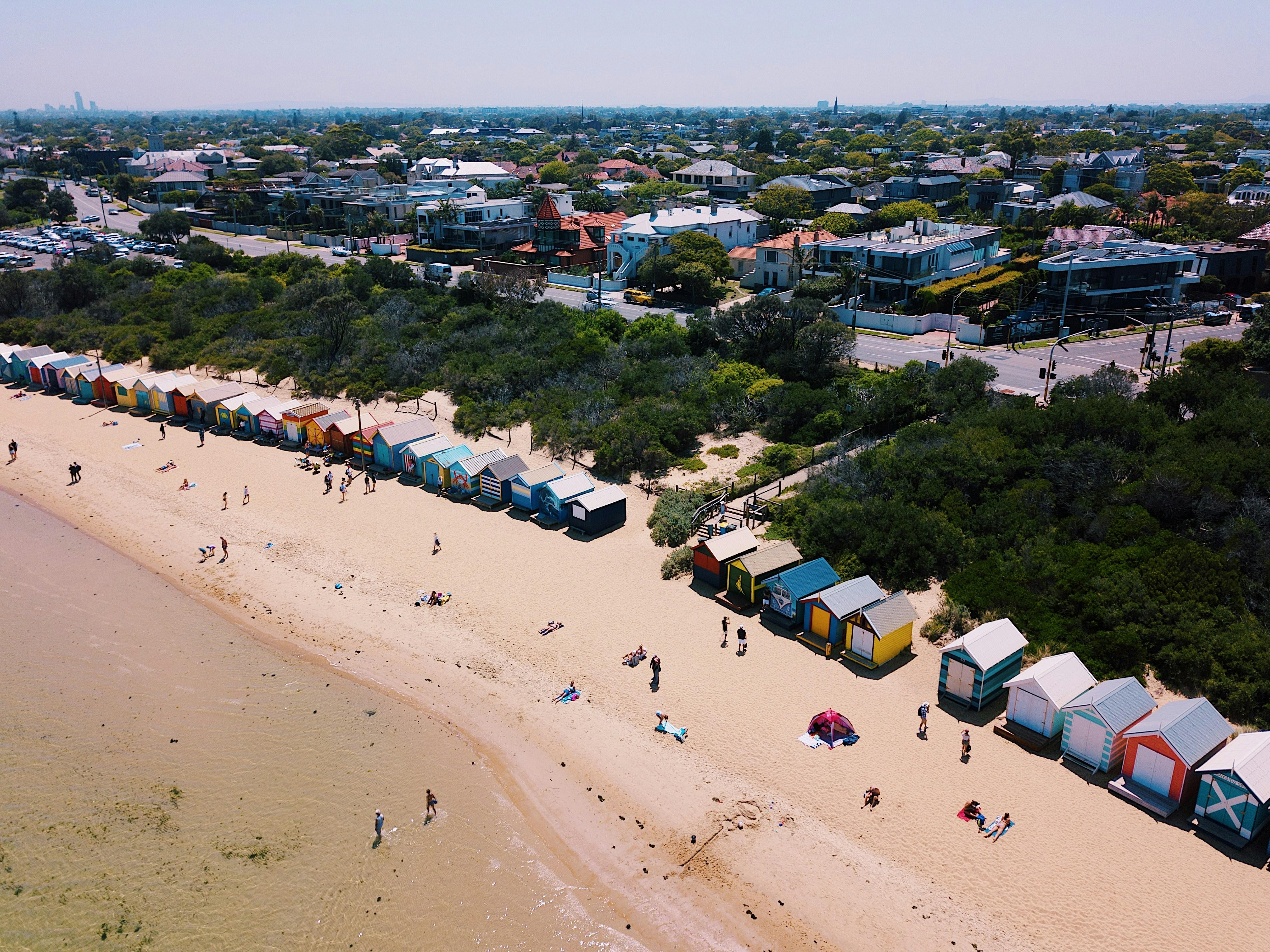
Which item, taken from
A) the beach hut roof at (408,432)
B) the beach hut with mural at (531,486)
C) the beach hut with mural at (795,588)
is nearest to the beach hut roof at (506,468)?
the beach hut with mural at (531,486)

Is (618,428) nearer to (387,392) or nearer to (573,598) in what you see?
(573,598)

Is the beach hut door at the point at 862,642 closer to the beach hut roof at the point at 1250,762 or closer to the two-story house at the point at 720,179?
the beach hut roof at the point at 1250,762

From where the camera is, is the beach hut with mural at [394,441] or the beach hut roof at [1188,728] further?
the beach hut with mural at [394,441]

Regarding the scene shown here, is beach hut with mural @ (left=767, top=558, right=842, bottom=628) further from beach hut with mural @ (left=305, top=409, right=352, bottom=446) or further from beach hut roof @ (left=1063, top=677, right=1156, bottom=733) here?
beach hut with mural @ (left=305, top=409, right=352, bottom=446)

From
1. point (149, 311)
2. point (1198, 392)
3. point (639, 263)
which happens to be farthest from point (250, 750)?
point (639, 263)

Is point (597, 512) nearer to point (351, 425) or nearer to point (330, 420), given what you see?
point (351, 425)

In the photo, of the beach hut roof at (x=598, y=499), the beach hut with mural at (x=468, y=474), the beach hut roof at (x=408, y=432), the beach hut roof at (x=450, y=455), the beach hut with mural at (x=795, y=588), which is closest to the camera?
the beach hut with mural at (x=795, y=588)

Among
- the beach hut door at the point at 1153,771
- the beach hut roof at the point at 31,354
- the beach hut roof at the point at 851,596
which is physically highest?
the beach hut roof at the point at 31,354
